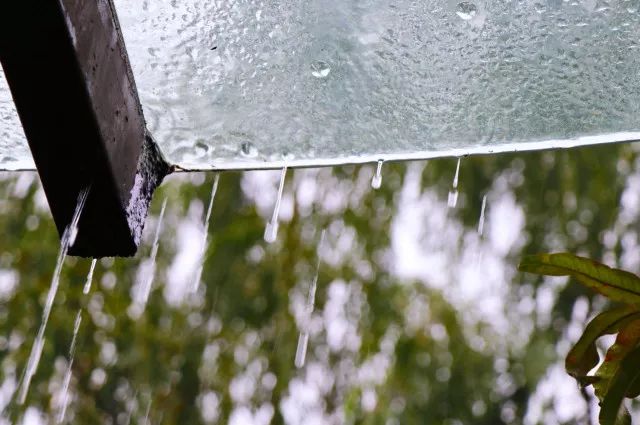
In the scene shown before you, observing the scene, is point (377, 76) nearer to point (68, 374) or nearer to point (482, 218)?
point (482, 218)

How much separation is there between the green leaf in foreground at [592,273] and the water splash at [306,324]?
222cm

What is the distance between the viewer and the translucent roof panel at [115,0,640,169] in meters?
0.96

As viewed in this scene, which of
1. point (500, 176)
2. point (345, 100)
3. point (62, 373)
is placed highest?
point (500, 176)

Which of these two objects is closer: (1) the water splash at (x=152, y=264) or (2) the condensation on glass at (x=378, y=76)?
(2) the condensation on glass at (x=378, y=76)

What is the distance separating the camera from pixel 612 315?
52cm

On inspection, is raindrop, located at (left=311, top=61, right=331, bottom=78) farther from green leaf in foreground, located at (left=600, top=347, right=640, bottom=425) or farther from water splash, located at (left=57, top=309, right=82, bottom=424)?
water splash, located at (left=57, top=309, right=82, bottom=424)

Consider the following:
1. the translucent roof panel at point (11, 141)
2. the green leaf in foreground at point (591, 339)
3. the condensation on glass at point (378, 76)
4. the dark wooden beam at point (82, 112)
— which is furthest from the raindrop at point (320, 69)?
the green leaf in foreground at point (591, 339)

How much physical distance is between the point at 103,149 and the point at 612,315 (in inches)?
20.9

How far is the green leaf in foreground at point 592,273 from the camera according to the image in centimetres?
51

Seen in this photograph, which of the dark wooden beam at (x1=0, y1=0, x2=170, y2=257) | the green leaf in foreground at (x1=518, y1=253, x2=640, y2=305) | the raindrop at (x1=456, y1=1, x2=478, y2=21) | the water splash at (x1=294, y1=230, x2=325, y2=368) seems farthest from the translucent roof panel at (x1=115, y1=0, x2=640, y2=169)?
the water splash at (x1=294, y1=230, x2=325, y2=368)

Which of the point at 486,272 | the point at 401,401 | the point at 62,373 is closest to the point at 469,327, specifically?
the point at 486,272

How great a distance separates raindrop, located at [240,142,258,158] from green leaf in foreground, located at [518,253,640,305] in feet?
1.93

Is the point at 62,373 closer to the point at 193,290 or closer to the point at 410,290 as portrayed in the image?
the point at 193,290

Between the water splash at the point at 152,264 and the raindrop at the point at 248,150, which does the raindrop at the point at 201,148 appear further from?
the water splash at the point at 152,264
